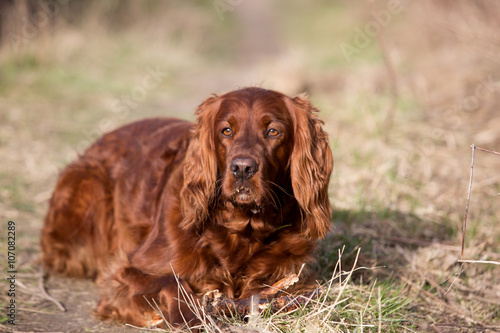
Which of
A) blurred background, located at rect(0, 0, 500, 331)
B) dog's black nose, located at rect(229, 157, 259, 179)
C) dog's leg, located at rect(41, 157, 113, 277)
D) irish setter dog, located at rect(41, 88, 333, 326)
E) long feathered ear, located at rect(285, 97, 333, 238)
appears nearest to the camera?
dog's black nose, located at rect(229, 157, 259, 179)

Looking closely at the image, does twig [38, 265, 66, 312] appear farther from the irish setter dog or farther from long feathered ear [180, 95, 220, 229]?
long feathered ear [180, 95, 220, 229]

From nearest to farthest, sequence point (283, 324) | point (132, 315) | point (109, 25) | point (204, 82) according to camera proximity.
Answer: point (283, 324) < point (132, 315) < point (204, 82) < point (109, 25)

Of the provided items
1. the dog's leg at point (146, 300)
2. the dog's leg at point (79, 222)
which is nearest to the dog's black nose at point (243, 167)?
the dog's leg at point (146, 300)

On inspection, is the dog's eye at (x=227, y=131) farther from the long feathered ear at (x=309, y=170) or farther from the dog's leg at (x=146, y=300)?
the dog's leg at (x=146, y=300)

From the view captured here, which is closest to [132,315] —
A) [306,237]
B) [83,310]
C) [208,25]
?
[83,310]

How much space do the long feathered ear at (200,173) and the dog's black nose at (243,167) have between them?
0.90 feet

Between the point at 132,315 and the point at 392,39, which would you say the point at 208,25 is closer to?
the point at 392,39

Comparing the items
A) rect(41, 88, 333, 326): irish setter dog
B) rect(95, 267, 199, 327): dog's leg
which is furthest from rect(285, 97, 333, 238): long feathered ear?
rect(95, 267, 199, 327): dog's leg

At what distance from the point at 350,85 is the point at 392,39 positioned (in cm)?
247

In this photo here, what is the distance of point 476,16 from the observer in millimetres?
6836

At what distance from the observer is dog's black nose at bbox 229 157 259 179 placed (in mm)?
2416

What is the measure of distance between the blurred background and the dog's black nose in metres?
0.79

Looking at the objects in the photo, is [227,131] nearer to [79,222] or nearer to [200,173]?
[200,173]

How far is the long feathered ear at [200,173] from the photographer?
266cm
